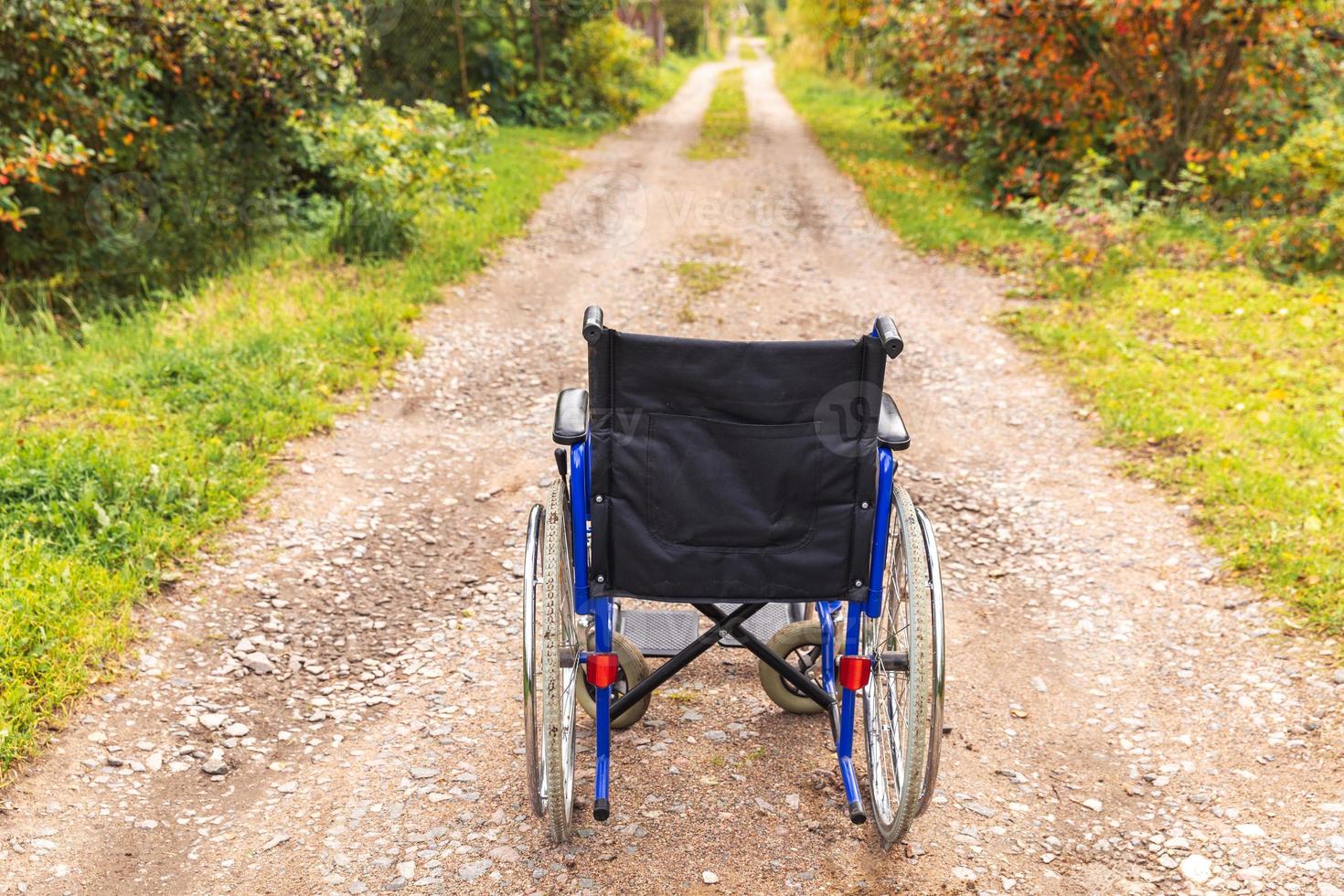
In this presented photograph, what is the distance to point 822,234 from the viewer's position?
1011 cm

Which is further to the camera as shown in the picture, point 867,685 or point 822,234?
point 822,234

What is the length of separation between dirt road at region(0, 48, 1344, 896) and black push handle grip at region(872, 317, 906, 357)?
138 centimetres

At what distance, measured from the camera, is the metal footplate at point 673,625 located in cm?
335

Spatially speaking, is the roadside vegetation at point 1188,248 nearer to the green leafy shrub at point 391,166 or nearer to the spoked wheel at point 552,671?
the spoked wheel at point 552,671

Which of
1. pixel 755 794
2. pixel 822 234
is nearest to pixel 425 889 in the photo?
pixel 755 794

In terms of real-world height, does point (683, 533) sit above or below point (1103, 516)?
above

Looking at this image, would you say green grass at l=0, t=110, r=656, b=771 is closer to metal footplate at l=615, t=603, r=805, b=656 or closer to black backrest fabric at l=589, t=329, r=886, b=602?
metal footplate at l=615, t=603, r=805, b=656

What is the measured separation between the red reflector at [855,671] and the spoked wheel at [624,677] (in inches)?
26.3

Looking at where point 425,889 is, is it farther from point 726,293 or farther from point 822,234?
point 822,234

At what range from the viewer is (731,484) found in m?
2.60

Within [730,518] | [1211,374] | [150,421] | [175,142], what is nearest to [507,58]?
[175,142]

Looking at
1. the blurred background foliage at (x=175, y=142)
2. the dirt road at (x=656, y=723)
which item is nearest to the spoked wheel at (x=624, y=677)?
the dirt road at (x=656, y=723)

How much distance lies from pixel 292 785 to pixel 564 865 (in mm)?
953

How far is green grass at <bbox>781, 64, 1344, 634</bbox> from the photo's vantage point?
4.34 meters
